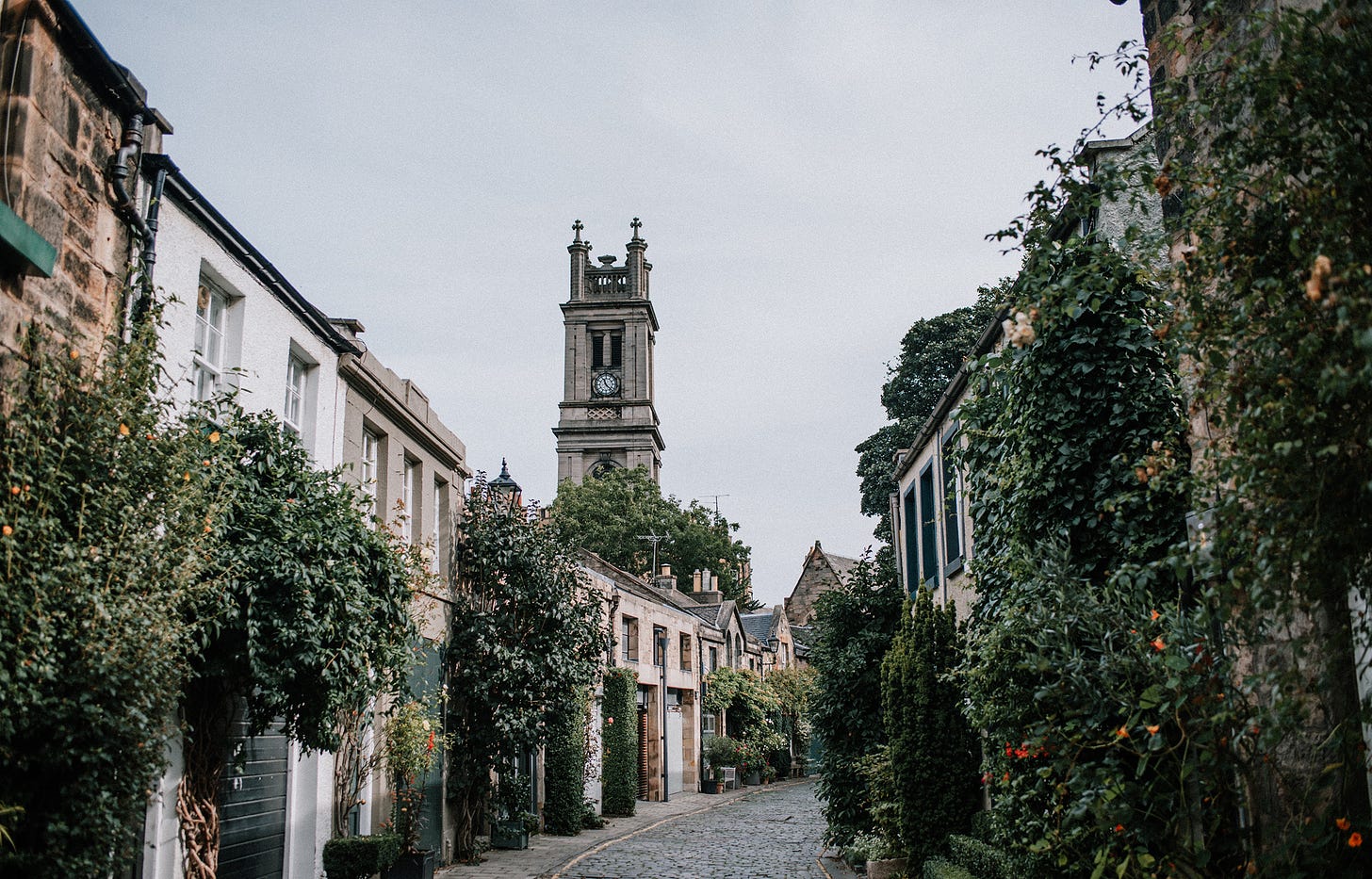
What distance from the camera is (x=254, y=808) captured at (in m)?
11.3

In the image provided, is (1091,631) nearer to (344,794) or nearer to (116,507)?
(116,507)

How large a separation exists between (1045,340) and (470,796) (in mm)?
12788

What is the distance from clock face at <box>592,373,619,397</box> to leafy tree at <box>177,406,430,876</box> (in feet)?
192

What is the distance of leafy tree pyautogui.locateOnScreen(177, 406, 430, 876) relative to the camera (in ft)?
26.2

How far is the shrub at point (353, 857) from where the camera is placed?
1229 centimetres

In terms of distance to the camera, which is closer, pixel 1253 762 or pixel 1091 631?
pixel 1253 762

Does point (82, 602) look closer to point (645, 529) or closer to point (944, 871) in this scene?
point (944, 871)

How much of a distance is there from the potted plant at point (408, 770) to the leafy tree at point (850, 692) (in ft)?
18.9

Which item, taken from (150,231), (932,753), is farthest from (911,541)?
(150,231)

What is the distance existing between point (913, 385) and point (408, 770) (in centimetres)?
2465

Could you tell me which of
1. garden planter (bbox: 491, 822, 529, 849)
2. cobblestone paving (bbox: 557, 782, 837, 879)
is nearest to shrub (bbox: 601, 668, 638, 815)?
cobblestone paving (bbox: 557, 782, 837, 879)

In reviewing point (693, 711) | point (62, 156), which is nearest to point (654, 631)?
point (693, 711)

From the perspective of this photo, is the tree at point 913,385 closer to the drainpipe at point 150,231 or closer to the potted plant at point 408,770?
the potted plant at point 408,770

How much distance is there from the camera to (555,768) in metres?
20.9
